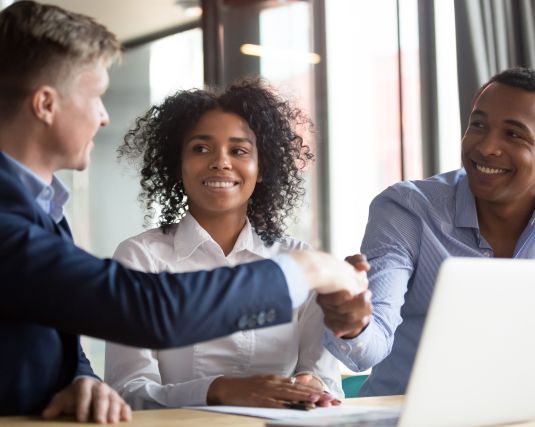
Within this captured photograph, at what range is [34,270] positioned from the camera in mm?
1414

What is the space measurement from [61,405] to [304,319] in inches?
32.8

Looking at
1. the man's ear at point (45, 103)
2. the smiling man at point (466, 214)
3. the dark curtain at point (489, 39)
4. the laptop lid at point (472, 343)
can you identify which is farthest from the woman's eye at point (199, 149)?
the dark curtain at point (489, 39)

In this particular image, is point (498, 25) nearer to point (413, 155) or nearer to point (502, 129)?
point (413, 155)

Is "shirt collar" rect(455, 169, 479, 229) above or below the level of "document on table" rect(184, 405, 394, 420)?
above

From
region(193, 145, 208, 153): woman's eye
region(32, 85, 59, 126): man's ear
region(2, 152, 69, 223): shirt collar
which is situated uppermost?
region(32, 85, 59, 126): man's ear

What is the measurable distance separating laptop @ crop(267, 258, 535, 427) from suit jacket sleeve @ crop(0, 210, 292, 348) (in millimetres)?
222

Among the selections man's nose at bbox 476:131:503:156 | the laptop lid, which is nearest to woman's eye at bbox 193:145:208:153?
man's nose at bbox 476:131:503:156

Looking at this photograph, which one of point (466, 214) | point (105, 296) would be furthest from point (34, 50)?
point (466, 214)

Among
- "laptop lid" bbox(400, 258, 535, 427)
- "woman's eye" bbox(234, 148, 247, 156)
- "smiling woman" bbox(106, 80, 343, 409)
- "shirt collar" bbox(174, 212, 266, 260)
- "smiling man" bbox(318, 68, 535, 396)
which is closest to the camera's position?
"laptop lid" bbox(400, 258, 535, 427)

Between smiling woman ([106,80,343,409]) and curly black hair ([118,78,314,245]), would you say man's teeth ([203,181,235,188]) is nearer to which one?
smiling woman ([106,80,343,409])

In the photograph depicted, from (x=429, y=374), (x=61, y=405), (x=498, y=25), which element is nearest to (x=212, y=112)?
(x=61, y=405)

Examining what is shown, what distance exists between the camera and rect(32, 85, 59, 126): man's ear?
1.58m

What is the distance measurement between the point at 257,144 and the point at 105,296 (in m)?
1.23

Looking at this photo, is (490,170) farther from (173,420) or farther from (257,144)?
(173,420)
